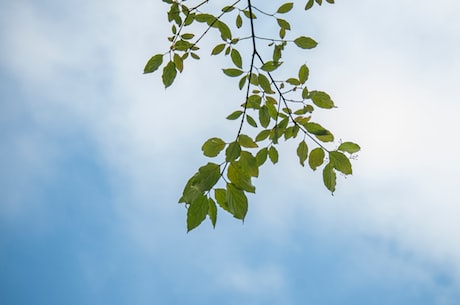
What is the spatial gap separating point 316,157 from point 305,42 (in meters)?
0.82

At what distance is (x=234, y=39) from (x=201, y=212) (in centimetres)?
137

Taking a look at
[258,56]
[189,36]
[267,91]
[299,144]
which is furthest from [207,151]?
[189,36]

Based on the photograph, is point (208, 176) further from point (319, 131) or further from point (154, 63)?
point (154, 63)

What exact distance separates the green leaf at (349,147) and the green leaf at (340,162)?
52 millimetres

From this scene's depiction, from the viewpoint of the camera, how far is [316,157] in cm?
184

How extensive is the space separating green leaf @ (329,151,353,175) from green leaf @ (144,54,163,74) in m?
1.28

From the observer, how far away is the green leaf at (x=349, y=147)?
173 centimetres

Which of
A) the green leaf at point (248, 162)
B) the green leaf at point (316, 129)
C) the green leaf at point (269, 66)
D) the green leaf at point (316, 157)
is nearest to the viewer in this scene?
the green leaf at point (248, 162)

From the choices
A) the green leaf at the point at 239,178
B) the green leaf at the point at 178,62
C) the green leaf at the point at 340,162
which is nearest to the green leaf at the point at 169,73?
the green leaf at the point at 178,62

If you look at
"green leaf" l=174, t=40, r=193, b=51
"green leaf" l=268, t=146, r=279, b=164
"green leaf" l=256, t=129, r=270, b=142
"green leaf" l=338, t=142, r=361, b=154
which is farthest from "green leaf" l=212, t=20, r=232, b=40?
"green leaf" l=338, t=142, r=361, b=154

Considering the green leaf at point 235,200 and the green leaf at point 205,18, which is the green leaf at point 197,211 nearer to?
the green leaf at point 235,200

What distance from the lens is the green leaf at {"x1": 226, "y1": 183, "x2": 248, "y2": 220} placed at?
4.61 ft

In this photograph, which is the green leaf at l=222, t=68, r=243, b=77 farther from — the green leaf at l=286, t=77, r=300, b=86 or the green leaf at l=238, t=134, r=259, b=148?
the green leaf at l=238, t=134, r=259, b=148

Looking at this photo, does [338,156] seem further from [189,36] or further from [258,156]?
[189,36]
